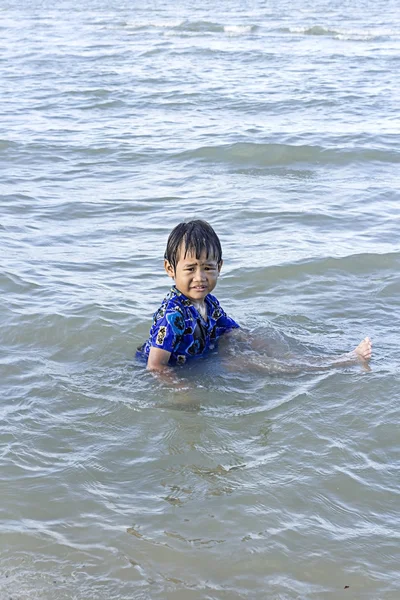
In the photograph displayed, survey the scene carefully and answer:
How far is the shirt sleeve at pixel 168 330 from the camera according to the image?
4570 mm

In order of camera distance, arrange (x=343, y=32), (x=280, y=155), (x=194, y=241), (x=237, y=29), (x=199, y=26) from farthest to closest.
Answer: (x=199, y=26) → (x=237, y=29) → (x=343, y=32) → (x=280, y=155) → (x=194, y=241)

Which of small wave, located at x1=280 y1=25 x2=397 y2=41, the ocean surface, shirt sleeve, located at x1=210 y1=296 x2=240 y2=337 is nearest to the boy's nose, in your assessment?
shirt sleeve, located at x1=210 y1=296 x2=240 y2=337

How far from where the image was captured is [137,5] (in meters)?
30.0

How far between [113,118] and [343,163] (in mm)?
3965

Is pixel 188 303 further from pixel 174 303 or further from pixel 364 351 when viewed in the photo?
pixel 364 351

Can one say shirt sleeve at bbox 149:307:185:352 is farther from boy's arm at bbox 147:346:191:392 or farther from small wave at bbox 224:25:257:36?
small wave at bbox 224:25:257:36

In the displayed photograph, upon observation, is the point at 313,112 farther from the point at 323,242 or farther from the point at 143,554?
the point at 143,554

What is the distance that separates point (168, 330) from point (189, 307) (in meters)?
0.20

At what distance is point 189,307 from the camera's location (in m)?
4.69

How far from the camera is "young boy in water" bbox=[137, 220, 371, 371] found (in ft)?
14.6

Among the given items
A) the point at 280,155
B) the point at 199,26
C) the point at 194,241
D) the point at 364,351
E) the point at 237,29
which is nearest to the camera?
the point at 194,241

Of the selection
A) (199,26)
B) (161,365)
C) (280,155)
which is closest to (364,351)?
(161,365)

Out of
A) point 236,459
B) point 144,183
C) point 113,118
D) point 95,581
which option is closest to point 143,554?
point 95,581

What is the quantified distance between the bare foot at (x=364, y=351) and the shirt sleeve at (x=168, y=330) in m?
0.99
